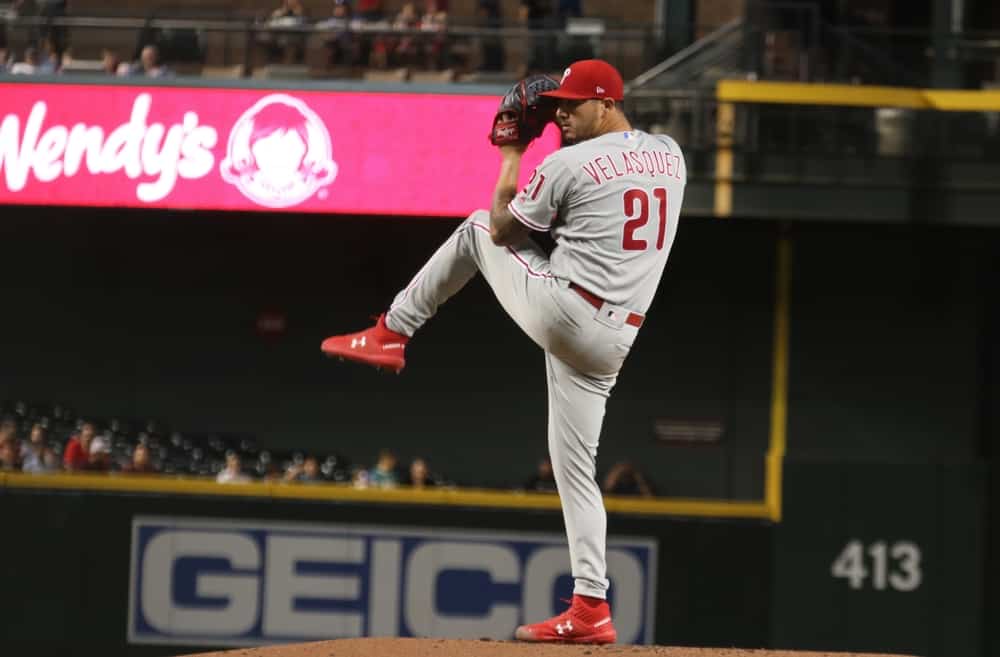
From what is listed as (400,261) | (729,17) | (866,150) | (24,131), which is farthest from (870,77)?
(24,131)

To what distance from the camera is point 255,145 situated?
1425cm

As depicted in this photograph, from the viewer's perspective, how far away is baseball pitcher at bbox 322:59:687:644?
571 centimetres

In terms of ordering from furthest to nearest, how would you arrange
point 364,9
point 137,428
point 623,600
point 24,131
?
point 137,428 < point 364,9 < point 24,131 < point 623,600

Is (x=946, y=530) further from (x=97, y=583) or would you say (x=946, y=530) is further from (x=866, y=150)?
(x=97, y=583)

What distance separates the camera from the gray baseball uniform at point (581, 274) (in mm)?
5707

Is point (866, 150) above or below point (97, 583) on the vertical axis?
above

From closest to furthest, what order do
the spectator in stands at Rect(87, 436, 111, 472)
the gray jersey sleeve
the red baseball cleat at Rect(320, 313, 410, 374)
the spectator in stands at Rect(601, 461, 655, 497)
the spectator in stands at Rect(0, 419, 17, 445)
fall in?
the gray jersey sleeve
the red baseball cleat at Rect(320, 313, 410, 374)
the spectator in stands at Rect(87, 436, 111, 472)
the spectator in stands at Rect(0, 419, 17, 445)
the spectator in stands at Rect(601, 461, 655, 497)

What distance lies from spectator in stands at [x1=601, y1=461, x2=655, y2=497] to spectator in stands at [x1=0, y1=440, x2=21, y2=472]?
497 centimetres

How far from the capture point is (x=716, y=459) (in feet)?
54.4

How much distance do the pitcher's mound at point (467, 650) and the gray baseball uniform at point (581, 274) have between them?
0.23 meters

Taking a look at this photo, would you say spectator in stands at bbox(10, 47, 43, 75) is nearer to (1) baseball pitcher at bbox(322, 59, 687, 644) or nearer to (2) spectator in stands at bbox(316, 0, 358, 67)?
(2) spectator in stands at bbox(316, 0, 358, 67)

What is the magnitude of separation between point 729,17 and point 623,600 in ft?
22.8

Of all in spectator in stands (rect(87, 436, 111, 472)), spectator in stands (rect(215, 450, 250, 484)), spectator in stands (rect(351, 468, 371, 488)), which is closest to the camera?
spectator in stands (rect(87, 436, 111, 472))

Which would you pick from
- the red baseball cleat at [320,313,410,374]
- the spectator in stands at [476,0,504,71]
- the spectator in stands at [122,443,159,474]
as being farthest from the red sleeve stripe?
the spectator in stands at [122,443,159,474]
